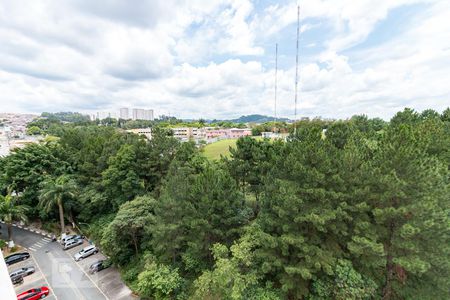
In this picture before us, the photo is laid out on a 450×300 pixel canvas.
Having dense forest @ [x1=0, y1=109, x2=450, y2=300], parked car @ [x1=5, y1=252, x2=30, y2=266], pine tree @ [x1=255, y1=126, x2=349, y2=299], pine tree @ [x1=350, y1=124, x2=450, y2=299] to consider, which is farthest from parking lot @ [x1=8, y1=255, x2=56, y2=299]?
pine tree @ [x1=350, y1=124, x2=450, y2=299]

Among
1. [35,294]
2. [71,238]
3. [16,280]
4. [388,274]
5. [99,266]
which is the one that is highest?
[388,274]

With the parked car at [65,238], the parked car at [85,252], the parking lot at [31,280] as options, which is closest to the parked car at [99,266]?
the parked car at [85,252]

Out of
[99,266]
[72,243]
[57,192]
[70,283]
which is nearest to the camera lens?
[70,283]

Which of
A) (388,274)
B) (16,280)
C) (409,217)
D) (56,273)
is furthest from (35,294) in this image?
(409,217)

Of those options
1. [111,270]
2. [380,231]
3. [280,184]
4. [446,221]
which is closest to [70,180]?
[111,270]

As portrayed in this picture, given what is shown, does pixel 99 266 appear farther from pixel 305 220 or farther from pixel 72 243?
pixel 305 220

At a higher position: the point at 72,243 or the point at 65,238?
the point at 65,238
